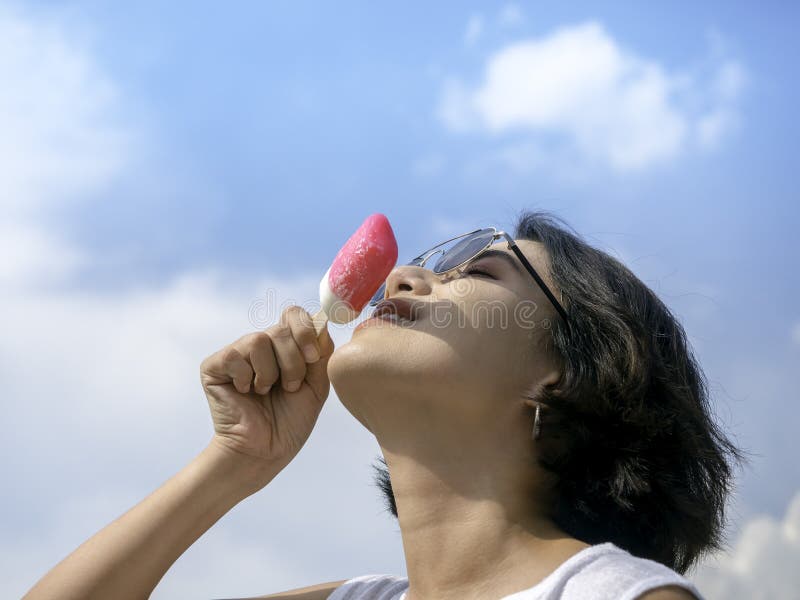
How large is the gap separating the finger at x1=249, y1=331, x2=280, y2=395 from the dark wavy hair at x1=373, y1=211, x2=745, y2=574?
1.14 m

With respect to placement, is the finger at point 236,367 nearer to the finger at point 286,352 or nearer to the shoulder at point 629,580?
the finger at point 286,352

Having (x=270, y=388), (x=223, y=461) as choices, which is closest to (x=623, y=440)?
(x=270, y=388)

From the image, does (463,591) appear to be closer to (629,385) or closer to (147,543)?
(629,385)

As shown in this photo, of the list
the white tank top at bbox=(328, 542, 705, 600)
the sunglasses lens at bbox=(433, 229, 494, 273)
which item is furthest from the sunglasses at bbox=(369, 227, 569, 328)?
the white tank top at bbox=(328, 542, 705, 600)

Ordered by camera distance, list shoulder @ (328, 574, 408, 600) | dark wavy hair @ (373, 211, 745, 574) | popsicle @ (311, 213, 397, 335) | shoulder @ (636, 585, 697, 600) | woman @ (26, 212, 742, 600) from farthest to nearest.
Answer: shoulder @ (328, 574, 408, 600) → popsicle @ (311, 213, 397, 335) → dark wavy hair @ (373, 211, 745, 574) → woman @ (26, 212, 742, 600) → shoulder @ (636, 585, 697, 600)

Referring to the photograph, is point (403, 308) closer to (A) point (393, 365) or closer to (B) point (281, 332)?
(A) point (393, 365)

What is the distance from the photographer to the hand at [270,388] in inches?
135

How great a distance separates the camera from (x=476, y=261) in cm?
335

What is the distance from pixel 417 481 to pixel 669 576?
0.96 metres

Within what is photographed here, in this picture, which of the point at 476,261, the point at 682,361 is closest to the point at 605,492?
the point at 682,361

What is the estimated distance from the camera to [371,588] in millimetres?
3432

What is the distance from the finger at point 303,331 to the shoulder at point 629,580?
1450mm

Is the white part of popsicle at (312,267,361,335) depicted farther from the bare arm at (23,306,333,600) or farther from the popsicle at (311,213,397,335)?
the bare arm at (23,306,333,600)

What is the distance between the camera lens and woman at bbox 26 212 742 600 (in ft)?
9.53
